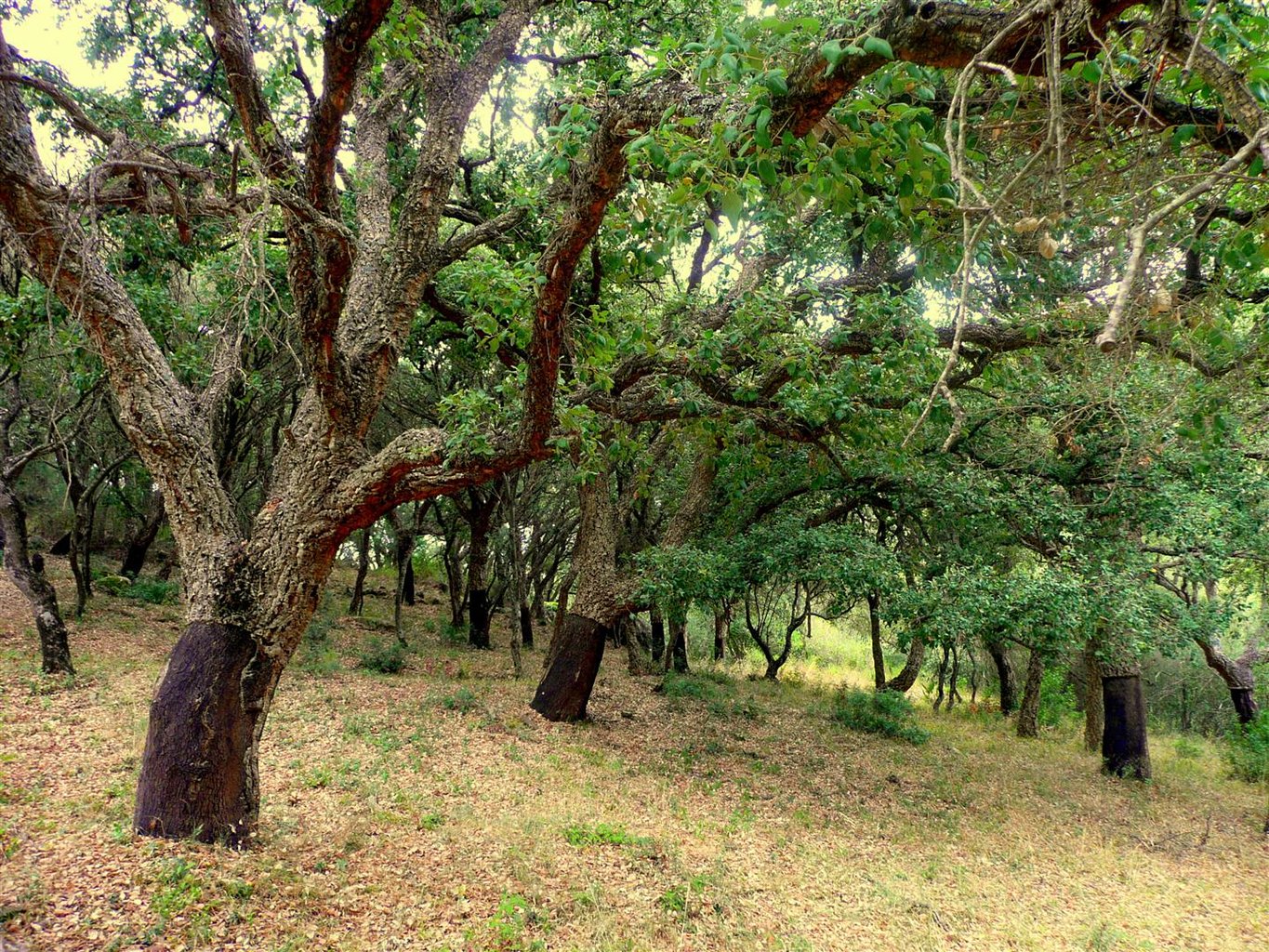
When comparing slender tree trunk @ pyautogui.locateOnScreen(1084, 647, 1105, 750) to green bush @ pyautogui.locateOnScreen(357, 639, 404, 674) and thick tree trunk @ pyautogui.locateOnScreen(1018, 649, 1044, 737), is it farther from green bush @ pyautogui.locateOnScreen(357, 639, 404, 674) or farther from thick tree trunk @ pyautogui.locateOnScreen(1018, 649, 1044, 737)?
green bush @ pyautogui.locateOnScreen(357, 639, 404, 674)

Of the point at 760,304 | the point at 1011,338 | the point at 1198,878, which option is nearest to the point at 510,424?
the point at 760,304

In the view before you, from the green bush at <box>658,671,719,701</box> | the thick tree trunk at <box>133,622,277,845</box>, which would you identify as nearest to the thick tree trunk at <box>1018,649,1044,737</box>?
the green bush at <box>658,671,719,701</box>

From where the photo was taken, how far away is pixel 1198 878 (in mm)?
7137

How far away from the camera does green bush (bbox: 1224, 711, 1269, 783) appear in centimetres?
1172

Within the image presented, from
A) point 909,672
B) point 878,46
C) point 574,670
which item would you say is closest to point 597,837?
point 574,670

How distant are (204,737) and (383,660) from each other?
762 cm

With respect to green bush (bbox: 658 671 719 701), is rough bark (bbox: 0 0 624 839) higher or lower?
higher

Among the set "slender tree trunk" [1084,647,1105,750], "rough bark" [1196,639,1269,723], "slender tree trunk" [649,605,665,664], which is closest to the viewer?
"rough bark" [1196,639,1269,723]

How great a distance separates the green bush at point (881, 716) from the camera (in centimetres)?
1230

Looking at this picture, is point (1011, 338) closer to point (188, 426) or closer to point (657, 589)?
point (657, 589)

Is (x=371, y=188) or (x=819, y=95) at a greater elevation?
(x=371, y=188)

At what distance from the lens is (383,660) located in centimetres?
1153

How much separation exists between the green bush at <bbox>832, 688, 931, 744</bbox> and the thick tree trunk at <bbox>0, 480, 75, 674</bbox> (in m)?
12.4

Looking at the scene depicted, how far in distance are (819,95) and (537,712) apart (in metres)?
9.24
